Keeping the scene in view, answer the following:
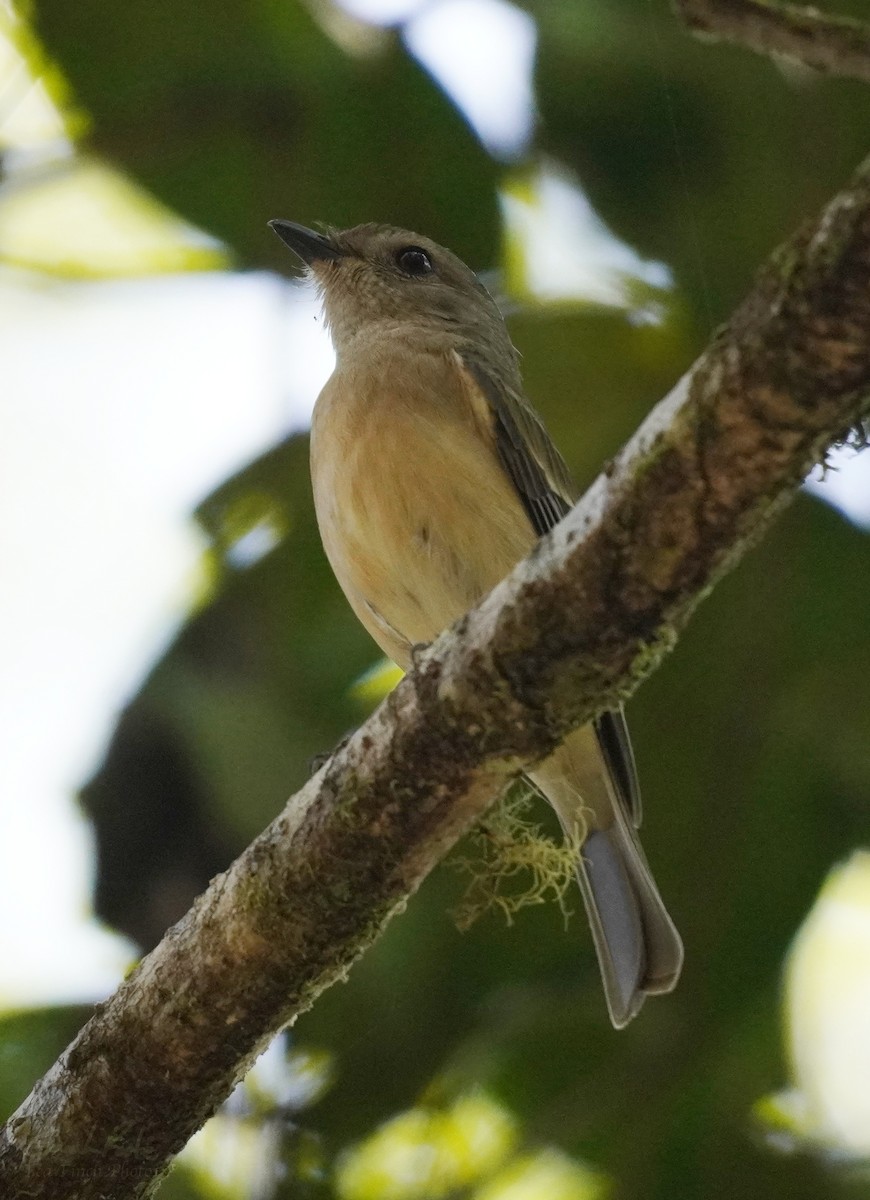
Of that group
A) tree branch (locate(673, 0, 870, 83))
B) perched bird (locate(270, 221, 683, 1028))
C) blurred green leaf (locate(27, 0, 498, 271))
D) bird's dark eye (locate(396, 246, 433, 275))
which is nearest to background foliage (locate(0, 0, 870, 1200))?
blurred green leaf (locate(27, 0, 498, 271))

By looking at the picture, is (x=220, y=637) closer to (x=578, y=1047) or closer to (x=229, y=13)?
(x=578, y=1047)

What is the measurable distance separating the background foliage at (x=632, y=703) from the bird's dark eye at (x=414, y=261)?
0.28 m

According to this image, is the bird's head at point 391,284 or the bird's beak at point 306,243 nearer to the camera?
the bird's beak at point 306,243

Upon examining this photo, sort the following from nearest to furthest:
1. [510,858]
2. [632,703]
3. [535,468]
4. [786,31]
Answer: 1. [786,31]
2. [510,858]
3. [535,468]
4. [632,703]

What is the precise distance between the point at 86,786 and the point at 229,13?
2592 millimetres

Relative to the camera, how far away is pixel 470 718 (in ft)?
9.01

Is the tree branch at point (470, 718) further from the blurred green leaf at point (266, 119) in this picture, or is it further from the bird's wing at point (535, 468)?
the blurred green leaf at point (266, 119)

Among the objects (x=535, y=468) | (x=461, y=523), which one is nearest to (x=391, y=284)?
(x=535, y=468)

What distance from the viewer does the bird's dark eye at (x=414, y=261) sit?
5.62 metres

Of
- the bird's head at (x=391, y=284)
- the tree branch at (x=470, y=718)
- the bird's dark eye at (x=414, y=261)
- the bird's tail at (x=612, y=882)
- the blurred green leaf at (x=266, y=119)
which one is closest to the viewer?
the tree branch at (x=470, y=718)

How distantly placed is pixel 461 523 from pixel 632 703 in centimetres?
105

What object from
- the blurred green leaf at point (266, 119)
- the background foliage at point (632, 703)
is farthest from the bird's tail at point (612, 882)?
the blurred green leaf at point (266, 119)

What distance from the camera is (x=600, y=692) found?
2.65 metres

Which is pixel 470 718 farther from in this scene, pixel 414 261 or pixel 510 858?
pixel 414 261
